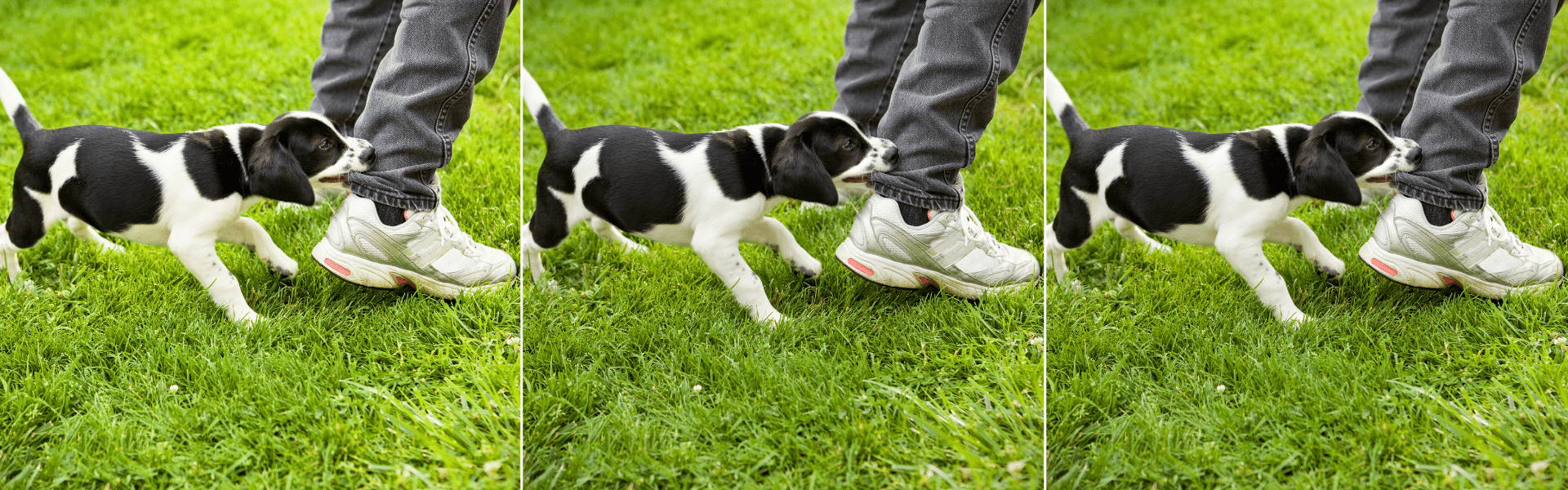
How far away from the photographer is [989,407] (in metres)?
1.81

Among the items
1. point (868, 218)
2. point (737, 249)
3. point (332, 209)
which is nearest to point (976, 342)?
point (868, 218)

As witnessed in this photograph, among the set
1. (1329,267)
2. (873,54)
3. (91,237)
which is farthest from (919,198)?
(91,237)

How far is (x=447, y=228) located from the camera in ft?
7.91

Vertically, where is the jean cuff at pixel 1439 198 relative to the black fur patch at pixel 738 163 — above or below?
below

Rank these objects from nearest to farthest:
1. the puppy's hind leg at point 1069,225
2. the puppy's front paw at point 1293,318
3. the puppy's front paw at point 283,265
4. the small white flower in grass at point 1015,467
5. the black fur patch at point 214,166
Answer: the small white flower in grass at point 1015,467
the puppy's hind leg at point 1069,225
the puppy's front paw at point 1293,318
the black fur patch at point 214,166
the puppy's front paw at point 283,265

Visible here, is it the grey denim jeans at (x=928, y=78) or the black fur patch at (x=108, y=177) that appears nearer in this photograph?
the grey denim jeans at (x=928, y=78)

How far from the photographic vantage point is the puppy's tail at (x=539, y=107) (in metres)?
1.89

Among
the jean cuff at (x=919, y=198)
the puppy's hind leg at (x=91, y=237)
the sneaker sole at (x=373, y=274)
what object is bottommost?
the puppy's hind leg at (x=91, y=237)

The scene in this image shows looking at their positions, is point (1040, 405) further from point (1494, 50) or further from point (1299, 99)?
point (1299, 99)

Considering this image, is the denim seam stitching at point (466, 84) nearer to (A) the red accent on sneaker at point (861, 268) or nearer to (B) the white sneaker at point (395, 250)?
(B) the white sneaker at point (395, 250)

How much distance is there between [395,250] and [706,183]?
920mm

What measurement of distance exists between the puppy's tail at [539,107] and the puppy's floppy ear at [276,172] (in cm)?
83

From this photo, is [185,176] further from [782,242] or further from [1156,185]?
[1156,185]

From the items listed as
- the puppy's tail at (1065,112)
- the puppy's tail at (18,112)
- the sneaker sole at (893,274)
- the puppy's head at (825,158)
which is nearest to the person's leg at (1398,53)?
the puppy's tail at (1065,112)
